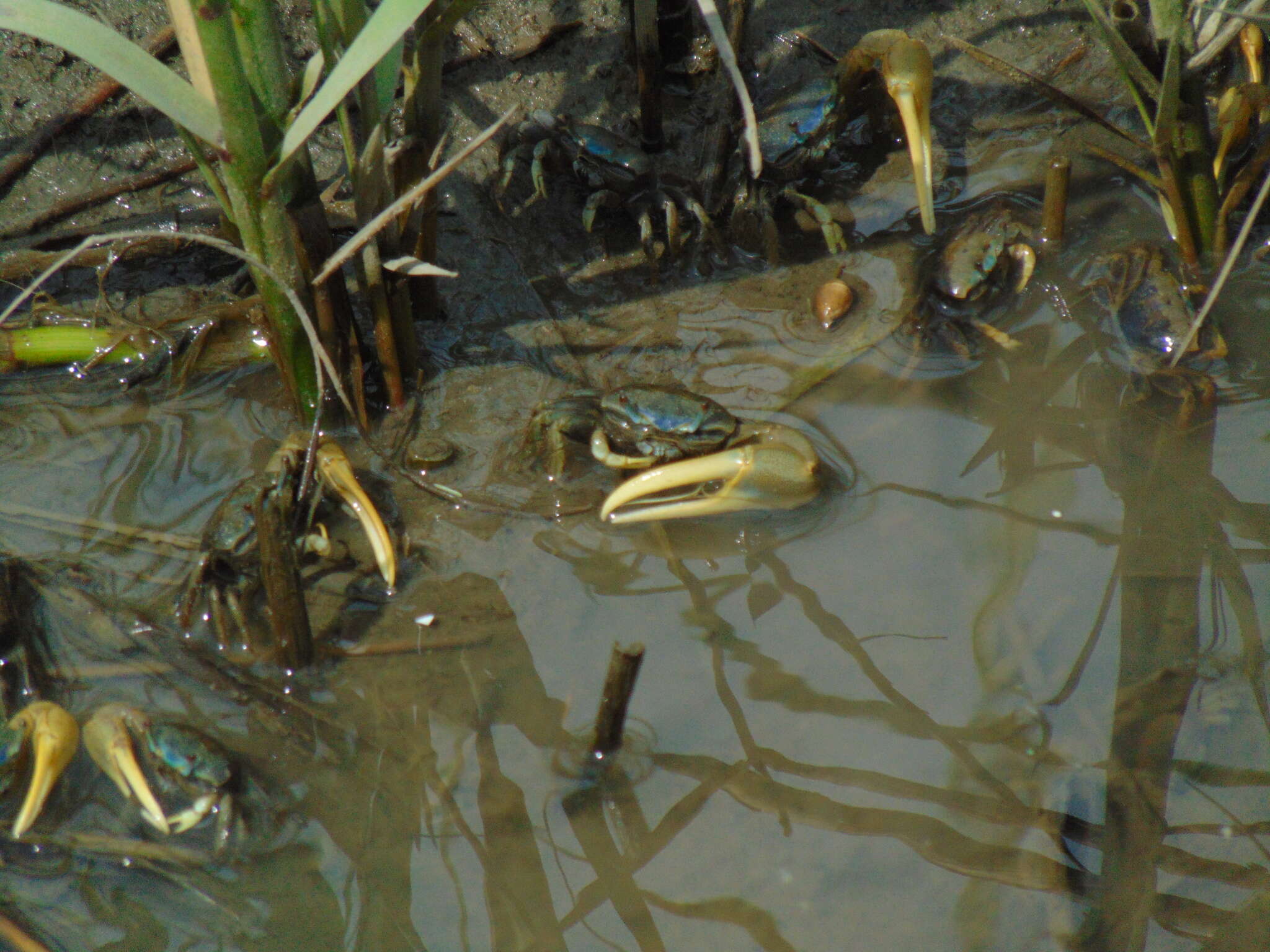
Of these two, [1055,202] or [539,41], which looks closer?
[1055,202]

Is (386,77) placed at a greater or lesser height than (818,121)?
greater

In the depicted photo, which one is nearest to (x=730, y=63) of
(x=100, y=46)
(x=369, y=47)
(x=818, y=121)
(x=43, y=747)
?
(x=369, y=47)

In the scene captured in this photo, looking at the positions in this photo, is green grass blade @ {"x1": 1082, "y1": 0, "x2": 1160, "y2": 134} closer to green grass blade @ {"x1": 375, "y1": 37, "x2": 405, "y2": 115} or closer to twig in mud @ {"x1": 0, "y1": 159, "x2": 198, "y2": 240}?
green grass blade @ {"x1": 375, "y1": 37, "x2": 405, "y2": 115}

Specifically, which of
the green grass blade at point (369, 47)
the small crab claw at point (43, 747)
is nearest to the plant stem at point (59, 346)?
the small crab claw at point (43, 747)

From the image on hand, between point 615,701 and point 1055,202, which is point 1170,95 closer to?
point 1055,202

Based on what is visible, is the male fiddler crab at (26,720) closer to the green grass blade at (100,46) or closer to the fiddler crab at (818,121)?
the green grass blade at (100,46)

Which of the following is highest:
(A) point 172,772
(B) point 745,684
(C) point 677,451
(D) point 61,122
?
(D) point 61,122

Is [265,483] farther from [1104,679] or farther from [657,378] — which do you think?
[1104,679]

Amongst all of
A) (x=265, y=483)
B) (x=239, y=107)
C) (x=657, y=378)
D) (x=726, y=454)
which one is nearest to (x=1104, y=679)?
(x=726, y=454)
